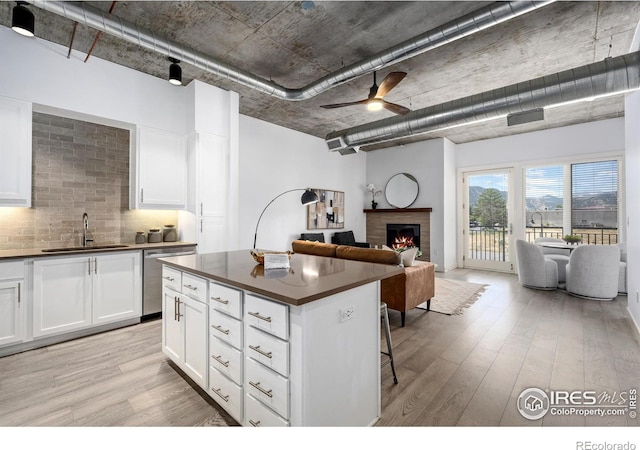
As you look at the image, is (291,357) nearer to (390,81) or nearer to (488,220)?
(390,81)

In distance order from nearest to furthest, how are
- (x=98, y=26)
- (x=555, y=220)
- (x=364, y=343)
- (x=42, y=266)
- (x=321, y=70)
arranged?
(x=364, y=343) → (x=98, y=26) → (x=42, y=266) → (x=321, y=70) → (x=555, y=220)

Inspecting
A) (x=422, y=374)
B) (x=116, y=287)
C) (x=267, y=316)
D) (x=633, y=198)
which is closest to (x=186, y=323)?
(x=267, y=316)

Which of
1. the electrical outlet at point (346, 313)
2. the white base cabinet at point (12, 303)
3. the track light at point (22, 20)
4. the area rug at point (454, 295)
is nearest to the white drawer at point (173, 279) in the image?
the electrical outlet at point (346, 313)

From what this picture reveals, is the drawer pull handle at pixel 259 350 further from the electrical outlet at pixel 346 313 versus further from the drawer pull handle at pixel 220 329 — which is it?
the electrical outlet at pixel 346 313

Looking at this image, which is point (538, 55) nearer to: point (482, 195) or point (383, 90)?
point (383, 90)

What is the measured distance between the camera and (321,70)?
3.75 meters

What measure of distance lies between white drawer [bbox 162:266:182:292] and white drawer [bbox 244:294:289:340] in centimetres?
95

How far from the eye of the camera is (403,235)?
7.23 m

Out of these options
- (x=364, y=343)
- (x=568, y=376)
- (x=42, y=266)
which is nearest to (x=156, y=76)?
(x=42, y=266)

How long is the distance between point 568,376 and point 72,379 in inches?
153

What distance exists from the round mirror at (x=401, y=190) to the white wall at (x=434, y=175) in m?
0.11

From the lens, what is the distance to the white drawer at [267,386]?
1.45m

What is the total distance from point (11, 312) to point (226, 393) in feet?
8.13

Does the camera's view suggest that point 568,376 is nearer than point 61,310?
Yes
